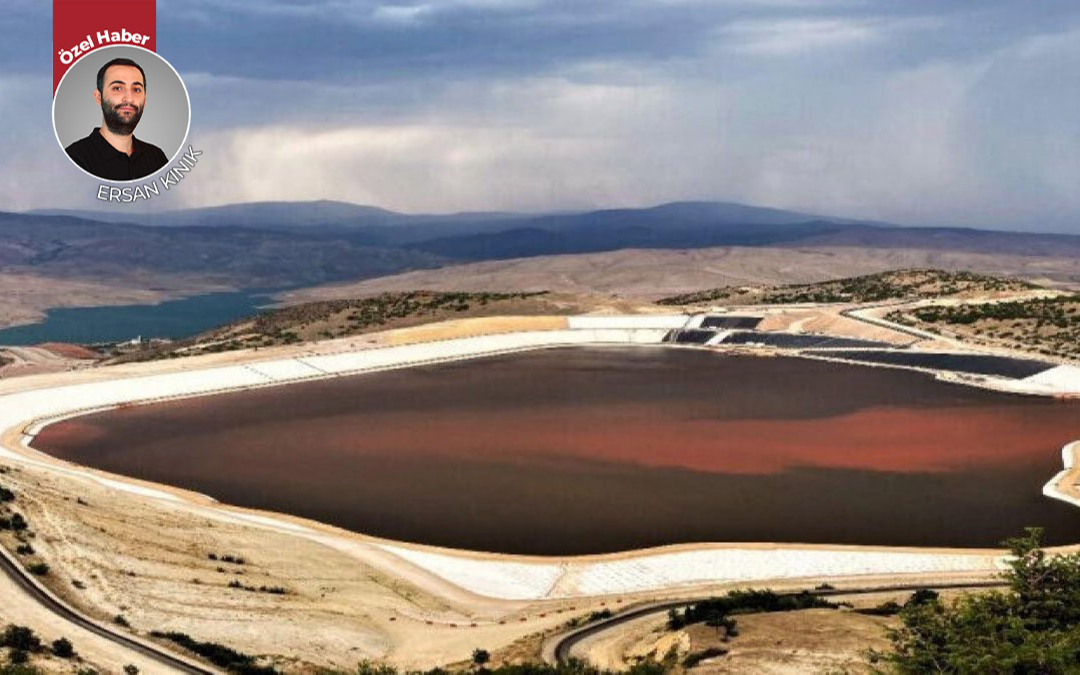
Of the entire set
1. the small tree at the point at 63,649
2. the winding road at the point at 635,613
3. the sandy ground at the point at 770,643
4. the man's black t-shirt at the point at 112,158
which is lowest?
the winding road at the point at 635,613

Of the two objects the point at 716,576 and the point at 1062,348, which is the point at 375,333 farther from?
the point at 716,576

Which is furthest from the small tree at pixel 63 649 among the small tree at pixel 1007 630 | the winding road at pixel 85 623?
the small tree at pixel 1007 630

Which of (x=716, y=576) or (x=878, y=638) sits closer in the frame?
(x=878, y=638)

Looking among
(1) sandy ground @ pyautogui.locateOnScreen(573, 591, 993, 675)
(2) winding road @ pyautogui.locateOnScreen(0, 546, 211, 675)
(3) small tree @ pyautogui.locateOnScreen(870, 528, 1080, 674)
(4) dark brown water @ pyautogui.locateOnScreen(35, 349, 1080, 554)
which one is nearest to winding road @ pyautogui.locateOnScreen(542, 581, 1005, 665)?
(1) sandy ground @ pyautogui.locateOnScreen(573, 591, 993, 675)

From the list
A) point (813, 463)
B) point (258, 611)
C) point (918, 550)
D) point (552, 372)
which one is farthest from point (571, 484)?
point (552, 372)

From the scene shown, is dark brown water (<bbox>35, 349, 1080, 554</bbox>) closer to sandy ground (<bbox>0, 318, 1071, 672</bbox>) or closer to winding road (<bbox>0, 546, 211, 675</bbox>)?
sandy ground (<bbox>0, 318, 1071, 672</bbox>)

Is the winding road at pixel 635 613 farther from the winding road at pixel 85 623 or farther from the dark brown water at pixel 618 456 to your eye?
the winding road at pixel 85 623
